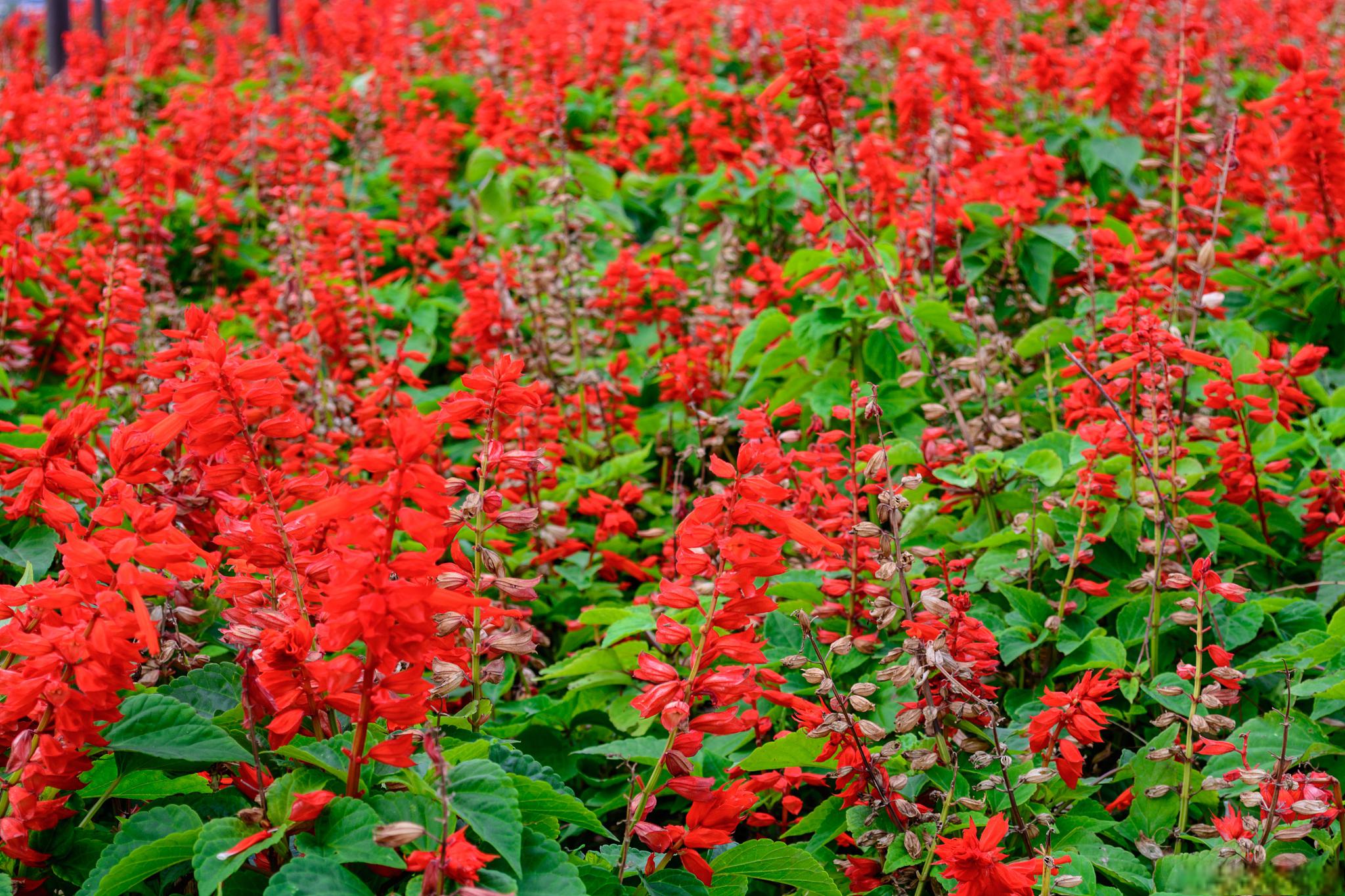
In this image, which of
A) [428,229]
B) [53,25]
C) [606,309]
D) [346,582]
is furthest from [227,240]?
[53,25]

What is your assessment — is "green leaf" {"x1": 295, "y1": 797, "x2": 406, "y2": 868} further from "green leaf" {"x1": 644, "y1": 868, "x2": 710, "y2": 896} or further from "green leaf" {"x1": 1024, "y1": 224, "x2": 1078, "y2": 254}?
"green leaf" {"x1": 1024, "y1": 224, "x2": 1078, "y2": 254}

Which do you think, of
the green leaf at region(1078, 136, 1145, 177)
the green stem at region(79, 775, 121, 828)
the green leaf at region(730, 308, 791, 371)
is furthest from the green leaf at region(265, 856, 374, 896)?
the green leaf at region(1078, 136, 1145, 177)

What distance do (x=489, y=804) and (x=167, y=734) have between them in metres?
0.56

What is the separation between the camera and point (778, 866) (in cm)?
183

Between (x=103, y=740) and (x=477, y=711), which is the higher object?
(x=103, y=740)

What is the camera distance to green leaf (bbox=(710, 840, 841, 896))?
5.96 ft

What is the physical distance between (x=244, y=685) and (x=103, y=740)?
27cm

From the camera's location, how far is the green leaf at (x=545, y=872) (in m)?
1.50

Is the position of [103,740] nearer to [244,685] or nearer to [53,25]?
[244,685]

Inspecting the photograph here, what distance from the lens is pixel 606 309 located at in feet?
15.5

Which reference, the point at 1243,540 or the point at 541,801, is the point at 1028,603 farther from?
the point at 541,801

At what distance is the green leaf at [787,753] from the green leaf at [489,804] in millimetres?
763

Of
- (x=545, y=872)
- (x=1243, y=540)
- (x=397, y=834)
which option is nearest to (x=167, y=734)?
(x=397, y=834)

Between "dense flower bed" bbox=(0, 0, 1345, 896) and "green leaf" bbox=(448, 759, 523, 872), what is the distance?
10 millimetres
